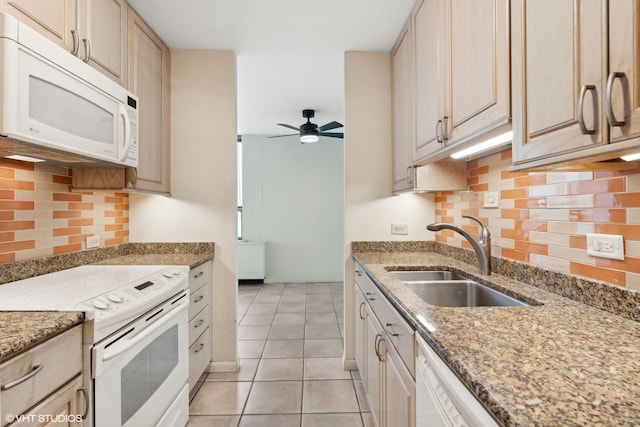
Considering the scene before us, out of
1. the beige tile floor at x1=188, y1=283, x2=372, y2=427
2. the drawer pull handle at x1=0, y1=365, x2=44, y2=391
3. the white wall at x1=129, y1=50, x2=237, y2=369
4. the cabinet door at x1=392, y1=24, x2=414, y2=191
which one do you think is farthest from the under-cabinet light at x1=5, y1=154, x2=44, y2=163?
the cabinet door at x1=392, y1=24, x2=414, y2=191

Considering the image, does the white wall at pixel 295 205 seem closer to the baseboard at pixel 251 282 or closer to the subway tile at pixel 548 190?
the baseboard at pixel 251 282

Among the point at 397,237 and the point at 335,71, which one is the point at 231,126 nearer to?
the point at 335,71

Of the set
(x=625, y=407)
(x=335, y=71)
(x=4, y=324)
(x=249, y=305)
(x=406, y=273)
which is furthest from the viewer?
(x=249, y=305)

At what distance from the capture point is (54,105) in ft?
4.04

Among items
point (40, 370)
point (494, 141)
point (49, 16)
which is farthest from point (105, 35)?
point (494, 141)

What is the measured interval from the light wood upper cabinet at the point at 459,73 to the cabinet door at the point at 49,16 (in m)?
1.71

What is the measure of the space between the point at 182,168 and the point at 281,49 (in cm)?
122

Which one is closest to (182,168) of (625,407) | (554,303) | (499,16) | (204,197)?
(204,197)

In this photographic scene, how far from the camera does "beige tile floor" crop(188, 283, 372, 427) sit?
191cm

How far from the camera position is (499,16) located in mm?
1071

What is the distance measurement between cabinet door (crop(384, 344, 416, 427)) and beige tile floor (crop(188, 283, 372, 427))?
2.06ft

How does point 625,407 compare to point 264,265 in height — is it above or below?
above

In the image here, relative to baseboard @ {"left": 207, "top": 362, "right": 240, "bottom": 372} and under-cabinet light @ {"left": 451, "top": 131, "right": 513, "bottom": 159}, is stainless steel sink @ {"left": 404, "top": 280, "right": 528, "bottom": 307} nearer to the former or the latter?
under-cabinet light @ {"left": 451, "top": 131, "right": 513, "bottom": 159}

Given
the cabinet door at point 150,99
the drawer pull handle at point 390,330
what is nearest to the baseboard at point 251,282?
the cabinet door at point 150,99
